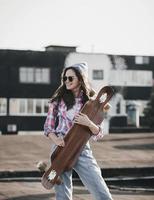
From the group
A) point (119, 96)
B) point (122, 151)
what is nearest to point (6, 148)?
point (122, 151)

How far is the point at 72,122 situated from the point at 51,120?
18 cm

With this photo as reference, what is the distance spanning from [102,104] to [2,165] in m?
8.02

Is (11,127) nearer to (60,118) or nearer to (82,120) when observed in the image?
(60,118)

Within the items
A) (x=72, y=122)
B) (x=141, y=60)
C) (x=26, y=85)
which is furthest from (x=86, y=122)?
(x=141, y=60)

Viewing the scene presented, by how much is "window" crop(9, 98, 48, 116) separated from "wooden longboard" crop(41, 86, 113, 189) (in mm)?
38501

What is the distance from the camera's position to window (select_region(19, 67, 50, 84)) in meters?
42.7

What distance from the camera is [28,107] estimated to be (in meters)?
43.7

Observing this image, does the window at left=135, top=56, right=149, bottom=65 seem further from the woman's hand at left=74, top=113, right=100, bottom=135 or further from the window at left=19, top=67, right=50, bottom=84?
the woman's hand at left=74, top=113, right=100, bottom=135

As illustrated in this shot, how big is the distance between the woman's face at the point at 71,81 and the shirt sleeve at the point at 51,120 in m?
0.20

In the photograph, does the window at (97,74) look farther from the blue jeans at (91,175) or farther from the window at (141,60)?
the blue jeans at (91,175)

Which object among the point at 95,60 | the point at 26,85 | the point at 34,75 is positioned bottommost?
the point at 26,85

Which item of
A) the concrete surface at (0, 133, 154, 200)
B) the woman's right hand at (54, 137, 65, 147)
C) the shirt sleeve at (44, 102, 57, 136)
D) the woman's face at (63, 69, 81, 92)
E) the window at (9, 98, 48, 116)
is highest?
the woman's face at (63, 69, 81, 92)

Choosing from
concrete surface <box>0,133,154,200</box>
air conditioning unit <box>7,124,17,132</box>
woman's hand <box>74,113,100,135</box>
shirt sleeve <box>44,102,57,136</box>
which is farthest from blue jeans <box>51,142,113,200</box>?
air conditioning unit <box>7,124,17,132</box>

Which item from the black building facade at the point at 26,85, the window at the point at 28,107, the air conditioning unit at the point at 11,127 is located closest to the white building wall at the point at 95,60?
the black building facade at the point at 26,85
